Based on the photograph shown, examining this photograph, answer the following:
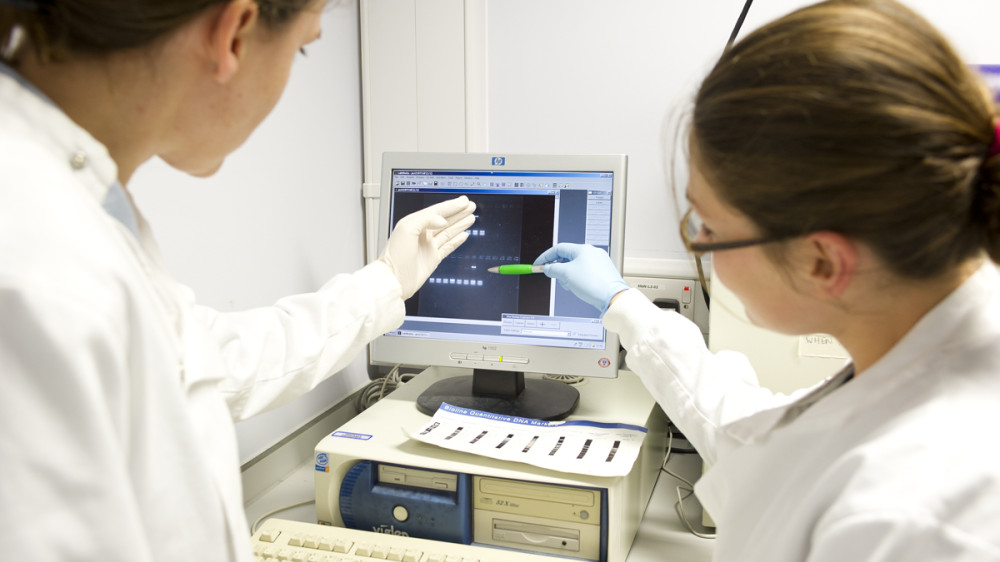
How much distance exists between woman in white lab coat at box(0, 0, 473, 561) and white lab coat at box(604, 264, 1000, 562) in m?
0.46

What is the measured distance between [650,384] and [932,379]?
0.45m

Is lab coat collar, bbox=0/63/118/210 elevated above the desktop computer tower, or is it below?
above

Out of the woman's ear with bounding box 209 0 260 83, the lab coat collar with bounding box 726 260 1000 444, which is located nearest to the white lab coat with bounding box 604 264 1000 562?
the lab coat collar with bounding box 726 260 1000 444

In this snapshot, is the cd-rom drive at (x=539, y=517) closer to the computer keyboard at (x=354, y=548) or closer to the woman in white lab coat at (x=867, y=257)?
the computer keyboard at (x=354, y=548)

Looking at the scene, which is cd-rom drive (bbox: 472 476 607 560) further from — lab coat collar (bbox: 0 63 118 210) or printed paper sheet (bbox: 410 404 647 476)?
lab coat collar (bbox: 0 63 118 210)

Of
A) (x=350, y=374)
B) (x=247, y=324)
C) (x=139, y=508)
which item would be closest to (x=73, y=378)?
(x=139, y=508)

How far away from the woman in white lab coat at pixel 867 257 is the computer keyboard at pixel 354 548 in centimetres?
36

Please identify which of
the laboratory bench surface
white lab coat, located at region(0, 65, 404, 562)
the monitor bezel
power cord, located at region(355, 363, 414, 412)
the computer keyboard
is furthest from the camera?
power cord, located at region(355, 363, 414, 412)

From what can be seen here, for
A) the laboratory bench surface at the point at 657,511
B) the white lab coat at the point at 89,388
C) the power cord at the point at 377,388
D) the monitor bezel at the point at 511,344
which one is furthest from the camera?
the power cord at the point at 377,388

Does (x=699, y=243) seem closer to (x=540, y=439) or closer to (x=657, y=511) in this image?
(x=540, y=439)

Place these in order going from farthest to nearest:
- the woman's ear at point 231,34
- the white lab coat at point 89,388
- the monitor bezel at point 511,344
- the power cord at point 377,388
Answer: the power cord at point 377,388
the monitor bezel at point 511,344
the woman's ear at point 231,34
the white lab coat at point 89,388

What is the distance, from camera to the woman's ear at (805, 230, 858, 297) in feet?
1.79

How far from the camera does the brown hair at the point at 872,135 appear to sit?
50 centimetres

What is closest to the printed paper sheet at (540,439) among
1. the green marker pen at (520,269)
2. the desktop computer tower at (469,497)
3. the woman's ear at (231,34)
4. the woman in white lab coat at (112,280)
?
the desktop computer tower at (469,497)
